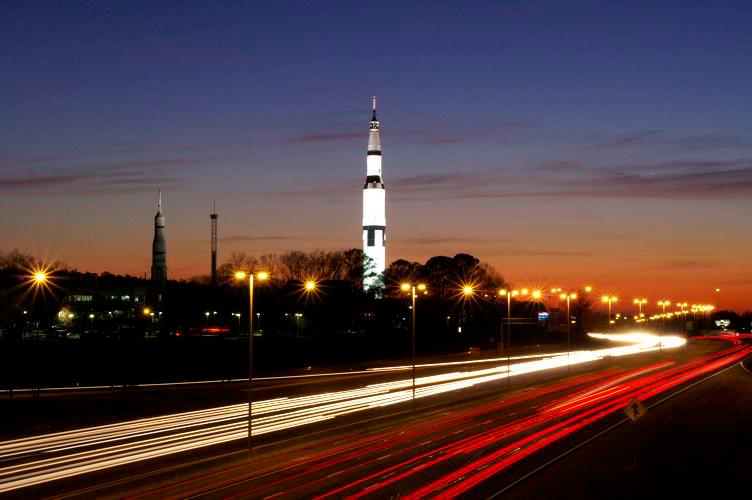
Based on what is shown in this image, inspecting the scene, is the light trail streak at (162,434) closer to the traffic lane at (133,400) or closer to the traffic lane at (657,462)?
the traffic lane at (133,400)

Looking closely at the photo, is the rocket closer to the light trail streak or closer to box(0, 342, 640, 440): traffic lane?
box(0, 342, 640, 440): traffic lane

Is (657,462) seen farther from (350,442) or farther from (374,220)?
(374,220)

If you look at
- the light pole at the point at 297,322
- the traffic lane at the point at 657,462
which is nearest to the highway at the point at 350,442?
the traffic lane at the point at 657,462

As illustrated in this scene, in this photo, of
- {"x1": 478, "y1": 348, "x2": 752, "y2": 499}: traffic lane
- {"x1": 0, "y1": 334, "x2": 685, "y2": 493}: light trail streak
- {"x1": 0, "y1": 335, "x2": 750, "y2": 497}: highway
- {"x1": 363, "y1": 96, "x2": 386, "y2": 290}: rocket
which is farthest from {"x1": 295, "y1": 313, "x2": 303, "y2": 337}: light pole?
{"x1": 478, "y1": 348, "x2": 752, "y2": 499}: traffic lane

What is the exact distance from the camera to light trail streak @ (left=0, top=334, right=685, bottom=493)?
25.4 meters

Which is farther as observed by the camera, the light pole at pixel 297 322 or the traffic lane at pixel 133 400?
the light pole at pixel 297 322

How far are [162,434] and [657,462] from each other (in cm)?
1743

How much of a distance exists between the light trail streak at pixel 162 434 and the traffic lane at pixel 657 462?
37.3 feet

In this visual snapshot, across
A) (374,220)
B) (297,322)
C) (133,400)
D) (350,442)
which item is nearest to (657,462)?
(350,442)

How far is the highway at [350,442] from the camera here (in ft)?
77.8

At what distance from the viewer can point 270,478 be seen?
80.2 ft

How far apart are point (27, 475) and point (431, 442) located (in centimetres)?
1369

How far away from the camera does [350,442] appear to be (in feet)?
103

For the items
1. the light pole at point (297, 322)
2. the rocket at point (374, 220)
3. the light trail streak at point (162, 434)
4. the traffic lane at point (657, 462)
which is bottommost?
the traffic lane at point (657, 462)
